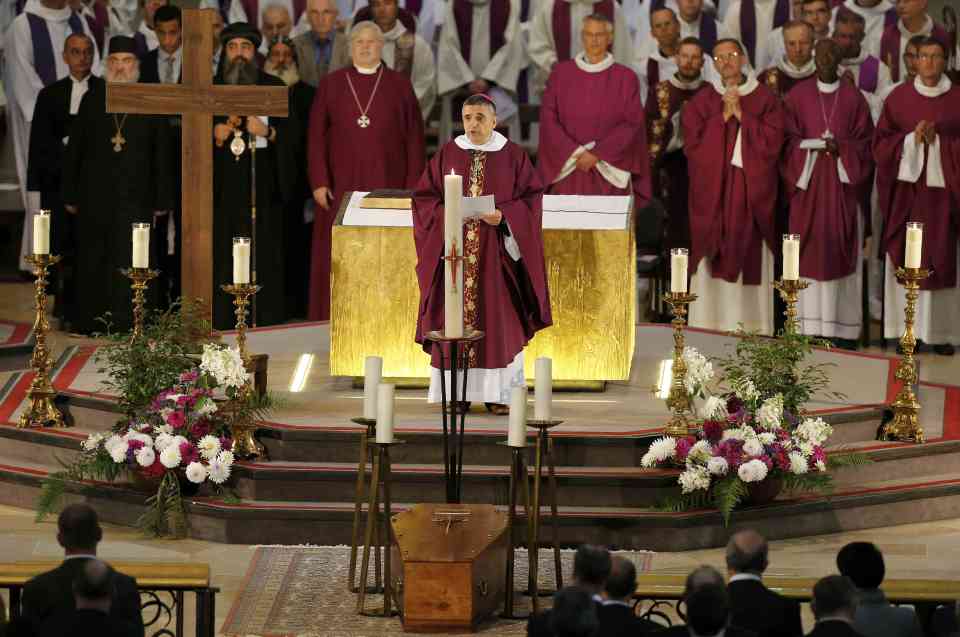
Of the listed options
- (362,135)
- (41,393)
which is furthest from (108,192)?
(41,393)

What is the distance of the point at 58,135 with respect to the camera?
14.8 m

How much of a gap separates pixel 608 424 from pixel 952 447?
5.92 feet

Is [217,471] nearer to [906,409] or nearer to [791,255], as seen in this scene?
[791,255]

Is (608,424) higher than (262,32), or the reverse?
(262,32)

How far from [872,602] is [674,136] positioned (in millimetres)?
8711

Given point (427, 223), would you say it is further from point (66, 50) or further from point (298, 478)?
point (66, 50)

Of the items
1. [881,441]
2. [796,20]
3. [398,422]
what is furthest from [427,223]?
[796,20]

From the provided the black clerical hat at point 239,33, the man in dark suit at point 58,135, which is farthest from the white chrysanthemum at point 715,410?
the man in dark suit at point 58,135

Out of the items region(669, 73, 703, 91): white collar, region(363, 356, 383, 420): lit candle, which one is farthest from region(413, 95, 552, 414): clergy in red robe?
region(669, 73, 703, 91): white collar

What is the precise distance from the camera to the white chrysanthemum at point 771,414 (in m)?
9.41

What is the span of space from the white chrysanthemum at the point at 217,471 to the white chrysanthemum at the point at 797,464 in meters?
2.62

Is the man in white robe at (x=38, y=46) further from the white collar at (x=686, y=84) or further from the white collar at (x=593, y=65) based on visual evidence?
the white collar at (x=686, y=84)

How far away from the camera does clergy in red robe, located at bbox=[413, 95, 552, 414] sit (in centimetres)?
984

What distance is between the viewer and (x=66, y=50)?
48.0 feet
